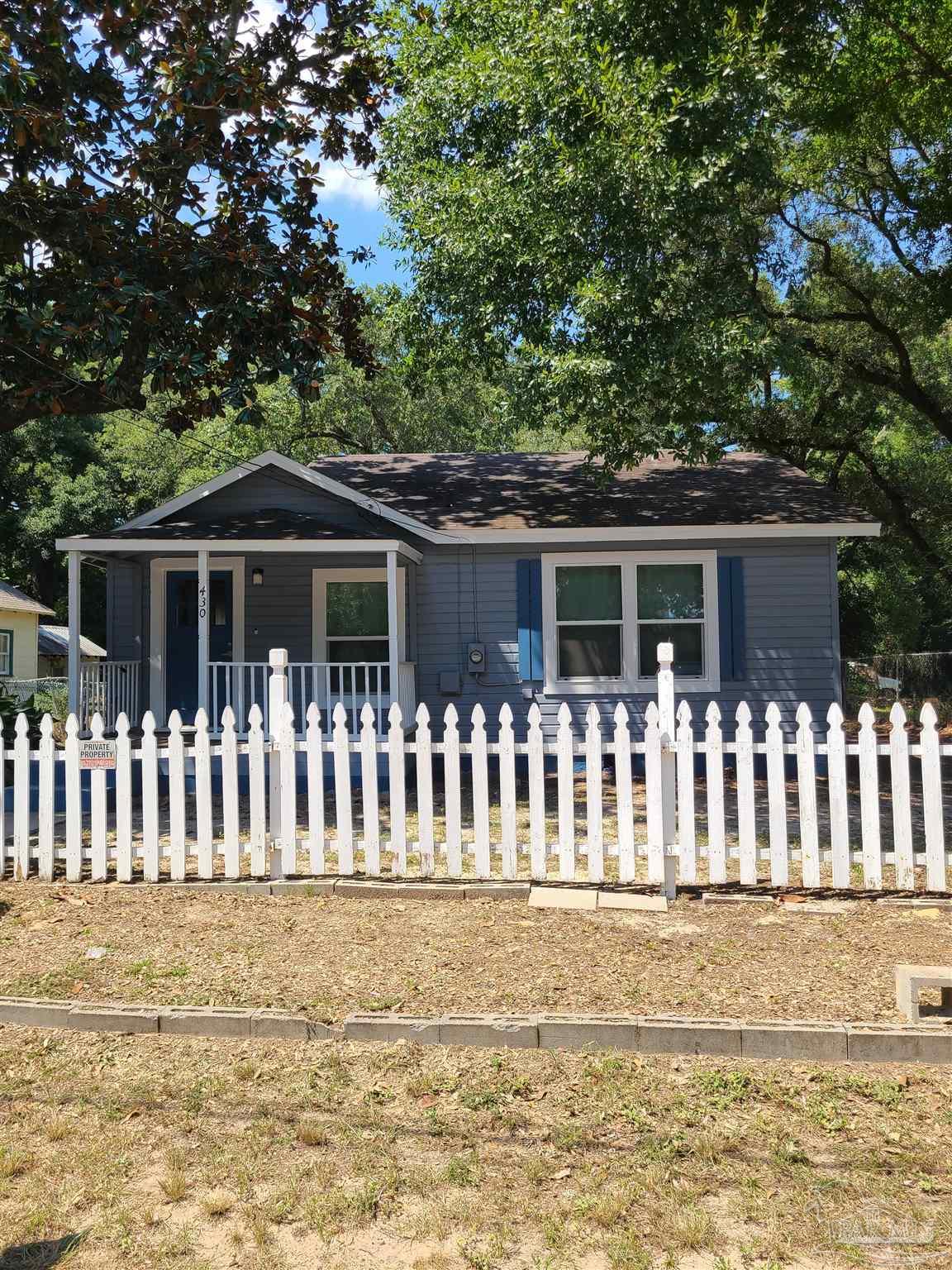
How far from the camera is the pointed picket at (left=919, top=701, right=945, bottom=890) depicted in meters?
6.52

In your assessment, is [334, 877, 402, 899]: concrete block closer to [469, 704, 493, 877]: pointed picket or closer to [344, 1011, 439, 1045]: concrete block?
[469, 704, 493, 877]: pointed picket

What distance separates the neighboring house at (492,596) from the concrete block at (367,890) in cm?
617

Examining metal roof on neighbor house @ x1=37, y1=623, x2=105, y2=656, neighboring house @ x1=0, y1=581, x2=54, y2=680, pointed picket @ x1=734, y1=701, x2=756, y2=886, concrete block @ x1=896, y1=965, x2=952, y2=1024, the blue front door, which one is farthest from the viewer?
metal roof on neighbor house @ x1=37, y1=623, x2=105, y2=656

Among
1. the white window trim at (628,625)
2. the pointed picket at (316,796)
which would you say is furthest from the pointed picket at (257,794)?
the white window trim at (628,625)

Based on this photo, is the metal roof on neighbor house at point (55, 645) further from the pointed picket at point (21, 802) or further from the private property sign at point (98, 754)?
the private property sign at point (98, 754)

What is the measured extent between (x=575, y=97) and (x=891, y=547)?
59.6 ft

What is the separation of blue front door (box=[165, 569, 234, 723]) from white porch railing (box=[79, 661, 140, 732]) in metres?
0.51

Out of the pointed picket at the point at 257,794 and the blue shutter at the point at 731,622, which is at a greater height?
the blue shutter at the point at 731,622

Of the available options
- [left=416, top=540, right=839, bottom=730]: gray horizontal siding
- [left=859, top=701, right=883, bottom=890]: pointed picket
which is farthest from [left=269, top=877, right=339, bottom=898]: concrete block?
[left=416, top=540, right=839, bottom=730]: gray horizontal siding

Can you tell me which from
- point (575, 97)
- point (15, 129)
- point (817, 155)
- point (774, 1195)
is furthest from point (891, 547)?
point (774, 1195)

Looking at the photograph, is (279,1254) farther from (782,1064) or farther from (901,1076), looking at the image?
(901,1076)

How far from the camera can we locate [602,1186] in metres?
3.29

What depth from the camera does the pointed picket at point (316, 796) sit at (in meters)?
6.95

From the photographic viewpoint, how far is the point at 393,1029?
4539 millimetres
